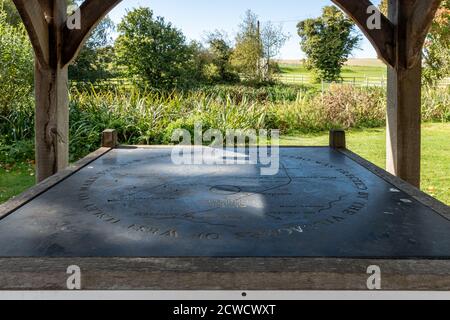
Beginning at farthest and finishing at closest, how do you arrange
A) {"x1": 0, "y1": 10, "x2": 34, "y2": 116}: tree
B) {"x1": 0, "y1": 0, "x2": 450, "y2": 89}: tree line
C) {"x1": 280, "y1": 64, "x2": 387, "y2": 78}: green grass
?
{"x1": 280, "y1": 64, "x2": 387, "y2": 78}: green grass < {"x1": 0, "y1": 0, "x2": 450, "y2": 89}: tree line < {"x1": 0, "y1": 10, "x2": 34, "y2": 116}: tree

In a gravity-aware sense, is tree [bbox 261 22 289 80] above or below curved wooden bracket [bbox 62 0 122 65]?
above

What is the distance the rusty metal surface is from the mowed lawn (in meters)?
2.77

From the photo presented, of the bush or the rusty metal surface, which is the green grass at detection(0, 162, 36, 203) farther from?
the rusty metal surface

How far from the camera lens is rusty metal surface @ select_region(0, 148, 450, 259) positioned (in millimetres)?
1626

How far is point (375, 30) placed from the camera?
3375mm

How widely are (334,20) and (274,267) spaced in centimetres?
2385

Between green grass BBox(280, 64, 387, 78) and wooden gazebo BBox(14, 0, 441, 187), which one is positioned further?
green grass BBox(280, 64, 387, 78)

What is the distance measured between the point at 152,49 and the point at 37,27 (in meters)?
12.7

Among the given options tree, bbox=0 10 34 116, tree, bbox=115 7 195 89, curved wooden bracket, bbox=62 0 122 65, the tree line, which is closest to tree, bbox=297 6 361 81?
the tree line

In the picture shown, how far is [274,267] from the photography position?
1.46m

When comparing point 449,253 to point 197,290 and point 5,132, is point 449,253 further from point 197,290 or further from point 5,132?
point 5,132

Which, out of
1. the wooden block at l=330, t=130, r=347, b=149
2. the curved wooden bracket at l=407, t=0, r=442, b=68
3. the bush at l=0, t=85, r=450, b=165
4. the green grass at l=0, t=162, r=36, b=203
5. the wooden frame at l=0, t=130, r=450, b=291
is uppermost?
the curved wooden bracket at l=407, t=0, r=442, b=68

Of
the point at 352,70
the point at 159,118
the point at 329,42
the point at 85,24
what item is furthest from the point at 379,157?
the point at 352,70

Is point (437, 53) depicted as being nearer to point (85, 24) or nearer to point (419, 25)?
Answer: point (419, 25)
